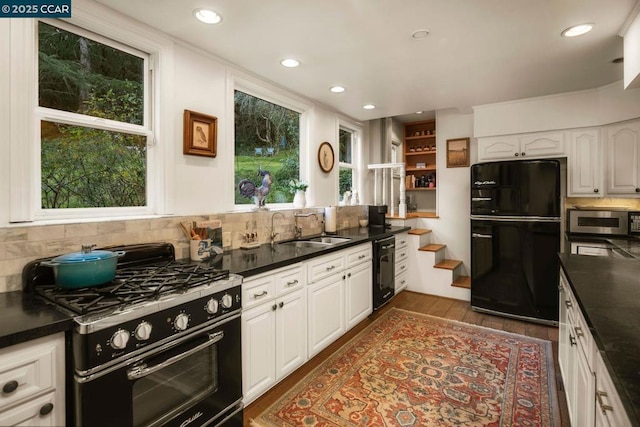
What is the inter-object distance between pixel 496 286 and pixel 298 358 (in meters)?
2.50

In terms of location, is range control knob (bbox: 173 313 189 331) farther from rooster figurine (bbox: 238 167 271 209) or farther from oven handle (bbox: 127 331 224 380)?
rooster figurine (bbox: 238 167 271 209)

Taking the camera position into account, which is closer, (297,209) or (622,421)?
(622,421)

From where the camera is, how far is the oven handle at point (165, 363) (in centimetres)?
129

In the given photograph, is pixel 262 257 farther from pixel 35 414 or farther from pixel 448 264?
pixel 448 264

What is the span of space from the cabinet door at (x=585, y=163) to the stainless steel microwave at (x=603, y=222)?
0.94 ft

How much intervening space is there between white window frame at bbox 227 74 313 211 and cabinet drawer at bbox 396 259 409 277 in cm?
150

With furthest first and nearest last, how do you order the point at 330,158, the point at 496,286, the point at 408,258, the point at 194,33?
the point at 408,258 → the point at 330,158 → the point at 496,286 → the point at 194,33

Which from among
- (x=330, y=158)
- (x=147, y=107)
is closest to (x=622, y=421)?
(x=147, y=107)

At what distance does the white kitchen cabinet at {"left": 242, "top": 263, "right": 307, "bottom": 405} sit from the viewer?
196cm

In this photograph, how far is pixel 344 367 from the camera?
2.57 metres

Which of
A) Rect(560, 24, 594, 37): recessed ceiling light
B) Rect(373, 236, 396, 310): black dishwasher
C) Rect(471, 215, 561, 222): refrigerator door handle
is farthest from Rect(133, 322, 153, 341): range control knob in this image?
Rect(471, 215, 561, 222): refrigerator door handle

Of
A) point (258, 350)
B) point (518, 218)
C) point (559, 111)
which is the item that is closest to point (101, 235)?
point (258, 350)

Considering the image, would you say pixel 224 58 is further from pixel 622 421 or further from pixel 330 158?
pixel 622 421

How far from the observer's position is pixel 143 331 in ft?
4.32
